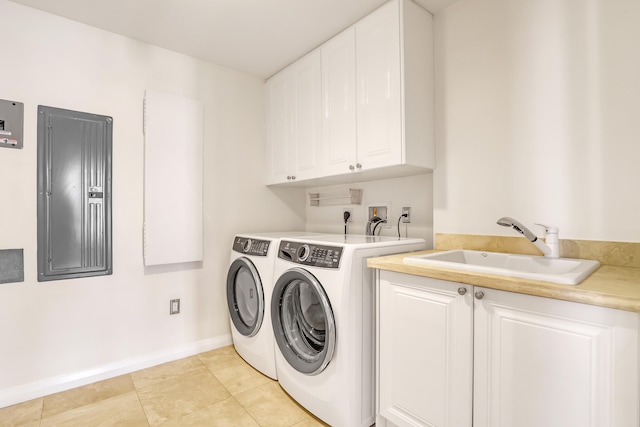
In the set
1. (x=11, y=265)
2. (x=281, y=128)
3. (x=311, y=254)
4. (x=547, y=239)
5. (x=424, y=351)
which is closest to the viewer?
(x=424, y=351)

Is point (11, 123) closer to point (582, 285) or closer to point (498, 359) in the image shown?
point (498, 359)

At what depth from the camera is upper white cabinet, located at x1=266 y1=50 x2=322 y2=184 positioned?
2340mm

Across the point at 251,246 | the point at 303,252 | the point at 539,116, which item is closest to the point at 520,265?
the point at 539,116

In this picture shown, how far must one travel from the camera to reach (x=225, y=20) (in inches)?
80.1

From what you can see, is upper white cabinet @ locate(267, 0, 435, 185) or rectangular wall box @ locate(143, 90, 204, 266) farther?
rectangular wall box @ locate(143, 90, 204, 266)

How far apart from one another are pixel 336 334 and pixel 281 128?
1.81 metres

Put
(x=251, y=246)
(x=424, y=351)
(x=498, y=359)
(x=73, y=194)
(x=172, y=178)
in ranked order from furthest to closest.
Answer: (x=172, y=178), (x=251, y=246), (x=73, y=194), (x=424, y=351), (x=498, y=359)

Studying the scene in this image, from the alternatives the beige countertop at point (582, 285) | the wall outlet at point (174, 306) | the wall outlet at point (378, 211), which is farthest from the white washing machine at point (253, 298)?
the beige countertop at point (582, 285)

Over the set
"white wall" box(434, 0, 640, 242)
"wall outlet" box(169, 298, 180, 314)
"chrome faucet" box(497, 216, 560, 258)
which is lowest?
"wall outlet" box(169, 298, 180, 314)

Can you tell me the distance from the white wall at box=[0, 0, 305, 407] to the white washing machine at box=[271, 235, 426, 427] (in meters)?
1.05

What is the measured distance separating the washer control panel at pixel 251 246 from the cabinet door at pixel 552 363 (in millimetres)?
1354

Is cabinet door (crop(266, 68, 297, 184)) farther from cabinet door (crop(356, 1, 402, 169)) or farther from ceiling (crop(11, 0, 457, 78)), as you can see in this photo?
cabinet door (crop(356, 1, 402, 169))

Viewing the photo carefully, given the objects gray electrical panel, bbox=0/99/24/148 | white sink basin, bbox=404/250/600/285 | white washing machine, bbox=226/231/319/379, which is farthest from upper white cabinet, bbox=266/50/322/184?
gray electrical panel, bbox=0/99/24/148

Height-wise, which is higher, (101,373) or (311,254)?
(311,254)
